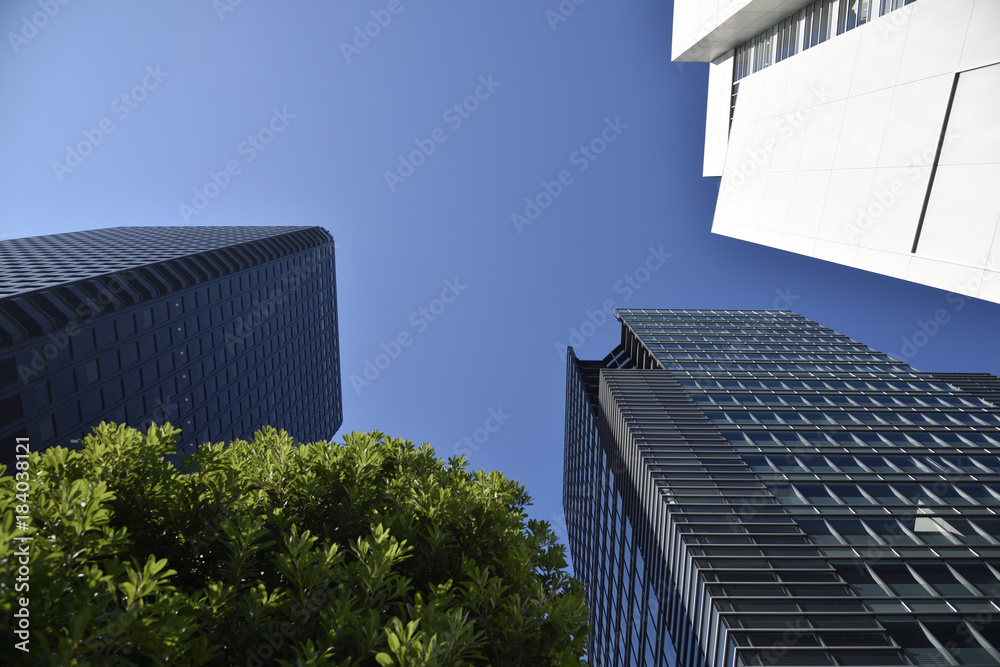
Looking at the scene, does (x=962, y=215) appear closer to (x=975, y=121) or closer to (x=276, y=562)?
(x=975, y=121)

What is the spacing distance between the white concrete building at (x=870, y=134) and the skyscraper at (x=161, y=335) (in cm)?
3493

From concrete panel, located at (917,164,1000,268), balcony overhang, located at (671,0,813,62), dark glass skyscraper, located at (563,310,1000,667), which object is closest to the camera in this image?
concrete panel, located at (917,164,1000,268)

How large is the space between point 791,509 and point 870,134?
57.6ft

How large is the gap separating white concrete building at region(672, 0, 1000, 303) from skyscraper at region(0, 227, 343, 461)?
34.9 metres

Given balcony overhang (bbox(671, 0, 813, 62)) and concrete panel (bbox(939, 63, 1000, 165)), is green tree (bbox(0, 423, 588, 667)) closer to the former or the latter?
concrete panel (bbox(939, 63, 1000, 165))

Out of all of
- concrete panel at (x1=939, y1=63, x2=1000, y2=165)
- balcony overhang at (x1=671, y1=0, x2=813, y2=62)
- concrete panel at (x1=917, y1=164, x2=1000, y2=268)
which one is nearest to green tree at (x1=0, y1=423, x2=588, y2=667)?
concrete panel at (x1=917, y1=164, x2=1000, y2=268)

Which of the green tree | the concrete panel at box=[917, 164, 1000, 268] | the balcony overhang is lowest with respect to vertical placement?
the green tree

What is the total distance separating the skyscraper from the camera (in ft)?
80.4

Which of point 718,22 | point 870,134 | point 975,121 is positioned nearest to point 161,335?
point 718,22

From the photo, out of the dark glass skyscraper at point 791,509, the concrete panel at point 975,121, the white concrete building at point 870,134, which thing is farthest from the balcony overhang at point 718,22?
the dark glass skyscraper at point 791,509

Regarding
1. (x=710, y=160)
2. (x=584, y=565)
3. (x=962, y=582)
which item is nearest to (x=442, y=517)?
(x=710, y=160)

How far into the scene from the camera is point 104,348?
2895 cm

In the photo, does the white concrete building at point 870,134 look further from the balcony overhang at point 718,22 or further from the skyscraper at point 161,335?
the skyscraper at point 161,335

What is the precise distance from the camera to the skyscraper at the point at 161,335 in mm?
24500
